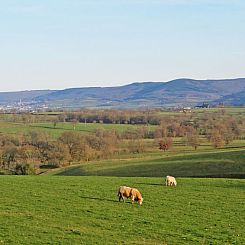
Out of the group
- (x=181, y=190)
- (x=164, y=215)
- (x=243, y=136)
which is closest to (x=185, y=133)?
(x=243, y=136)

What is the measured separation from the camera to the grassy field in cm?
2042

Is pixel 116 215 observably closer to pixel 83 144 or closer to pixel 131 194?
pixel 131 194

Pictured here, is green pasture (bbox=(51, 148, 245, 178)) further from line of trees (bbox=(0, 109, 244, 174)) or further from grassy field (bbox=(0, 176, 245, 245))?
grassy field (bbox=(0, 176, 245, 245))

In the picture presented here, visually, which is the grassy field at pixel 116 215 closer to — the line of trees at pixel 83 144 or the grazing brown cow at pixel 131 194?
the grazing brown cow at pixel 131 194

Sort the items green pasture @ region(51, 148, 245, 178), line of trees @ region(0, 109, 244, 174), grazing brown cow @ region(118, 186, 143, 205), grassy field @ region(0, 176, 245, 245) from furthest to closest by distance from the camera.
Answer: line of trees @ region(0, 109, 244, 174) → green pasture @ region(51, 148, 245, 178) → grazing brown cow @ region(118, 186, 143, 205) → grassy field @ region(0, 176, 245, 245)

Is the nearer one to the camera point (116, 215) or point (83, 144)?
point (116, 215)

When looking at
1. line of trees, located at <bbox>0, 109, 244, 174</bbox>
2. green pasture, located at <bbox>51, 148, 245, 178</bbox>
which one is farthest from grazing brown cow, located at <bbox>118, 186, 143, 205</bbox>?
line of trees, located at <bbox>0, 109, 244, 174</bbox>

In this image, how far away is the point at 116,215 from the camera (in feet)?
82.0

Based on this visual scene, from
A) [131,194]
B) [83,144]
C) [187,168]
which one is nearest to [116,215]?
[131,194]

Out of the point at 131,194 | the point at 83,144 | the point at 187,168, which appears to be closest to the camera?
the point at 131,194

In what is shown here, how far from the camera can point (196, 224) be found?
2355 centimetres

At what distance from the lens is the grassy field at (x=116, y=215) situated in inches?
804

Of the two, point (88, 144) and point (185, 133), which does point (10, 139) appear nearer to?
point (88, 144)

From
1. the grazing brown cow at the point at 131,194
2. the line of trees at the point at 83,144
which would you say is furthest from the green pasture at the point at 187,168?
the grazing brown cow at the point at 131,194
